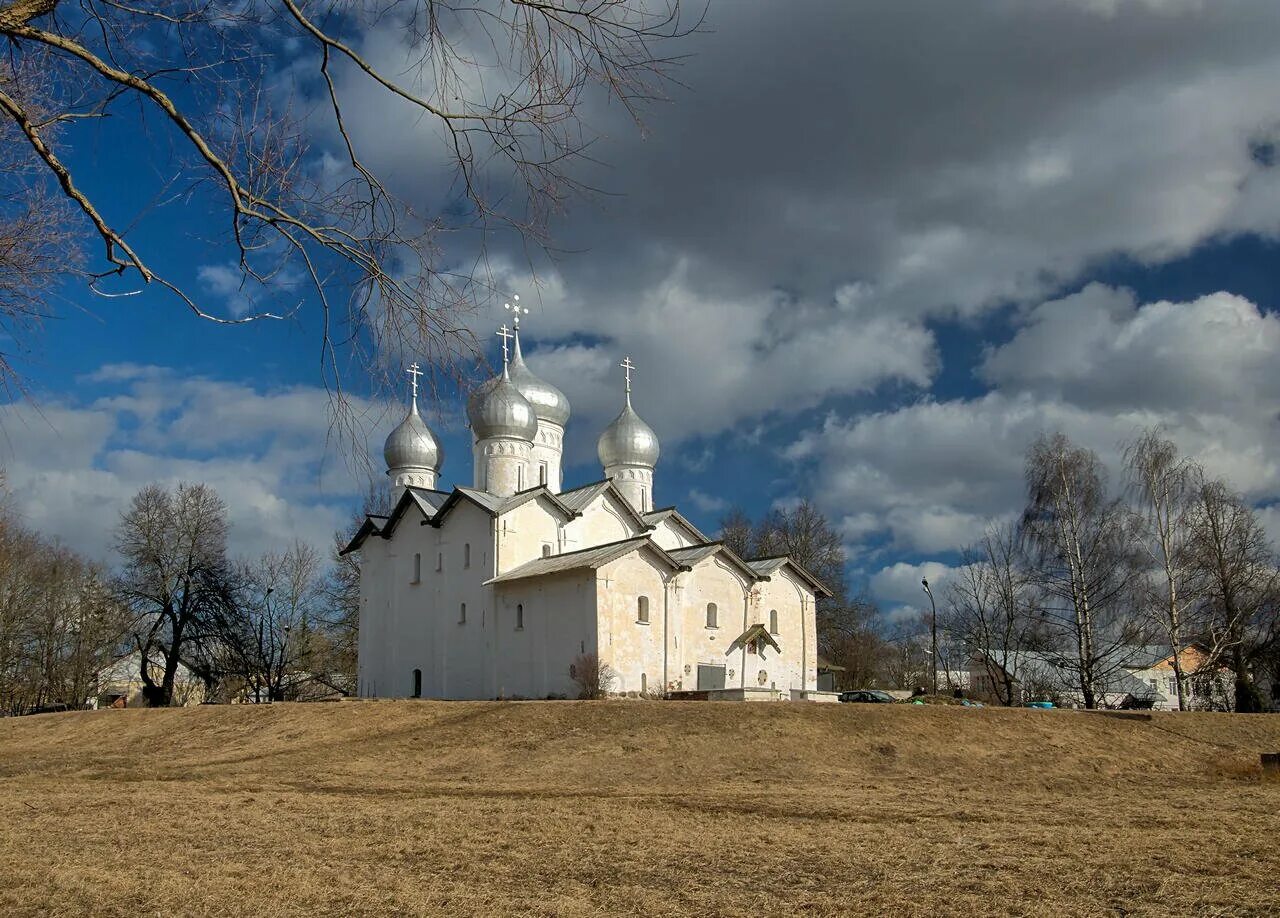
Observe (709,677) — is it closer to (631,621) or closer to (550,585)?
(631,621)

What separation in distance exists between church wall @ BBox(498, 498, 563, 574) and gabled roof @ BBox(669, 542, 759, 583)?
4.33 meters

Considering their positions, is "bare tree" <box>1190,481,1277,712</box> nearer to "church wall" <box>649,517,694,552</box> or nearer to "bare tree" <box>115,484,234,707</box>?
"church wall" <box>649,517,694,552</box>

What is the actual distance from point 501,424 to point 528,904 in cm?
3367

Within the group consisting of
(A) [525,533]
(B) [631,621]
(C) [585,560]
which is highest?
(A) [525,533]

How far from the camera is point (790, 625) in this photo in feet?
127

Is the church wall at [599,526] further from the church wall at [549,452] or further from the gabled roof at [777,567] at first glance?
the gabled roof at [777,567]

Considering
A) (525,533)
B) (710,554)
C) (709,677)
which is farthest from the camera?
(525,533)

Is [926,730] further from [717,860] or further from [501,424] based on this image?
[501,424]

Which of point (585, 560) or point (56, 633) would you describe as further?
point (56, 633)

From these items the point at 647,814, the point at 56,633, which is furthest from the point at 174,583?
the point at 647,814

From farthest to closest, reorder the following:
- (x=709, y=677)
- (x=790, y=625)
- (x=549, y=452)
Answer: (x=549, y=452), (x=790, y=625), (x=709, y=677)

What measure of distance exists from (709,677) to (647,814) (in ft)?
73.0

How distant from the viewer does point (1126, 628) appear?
3412cm

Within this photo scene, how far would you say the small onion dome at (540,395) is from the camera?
4453cm
